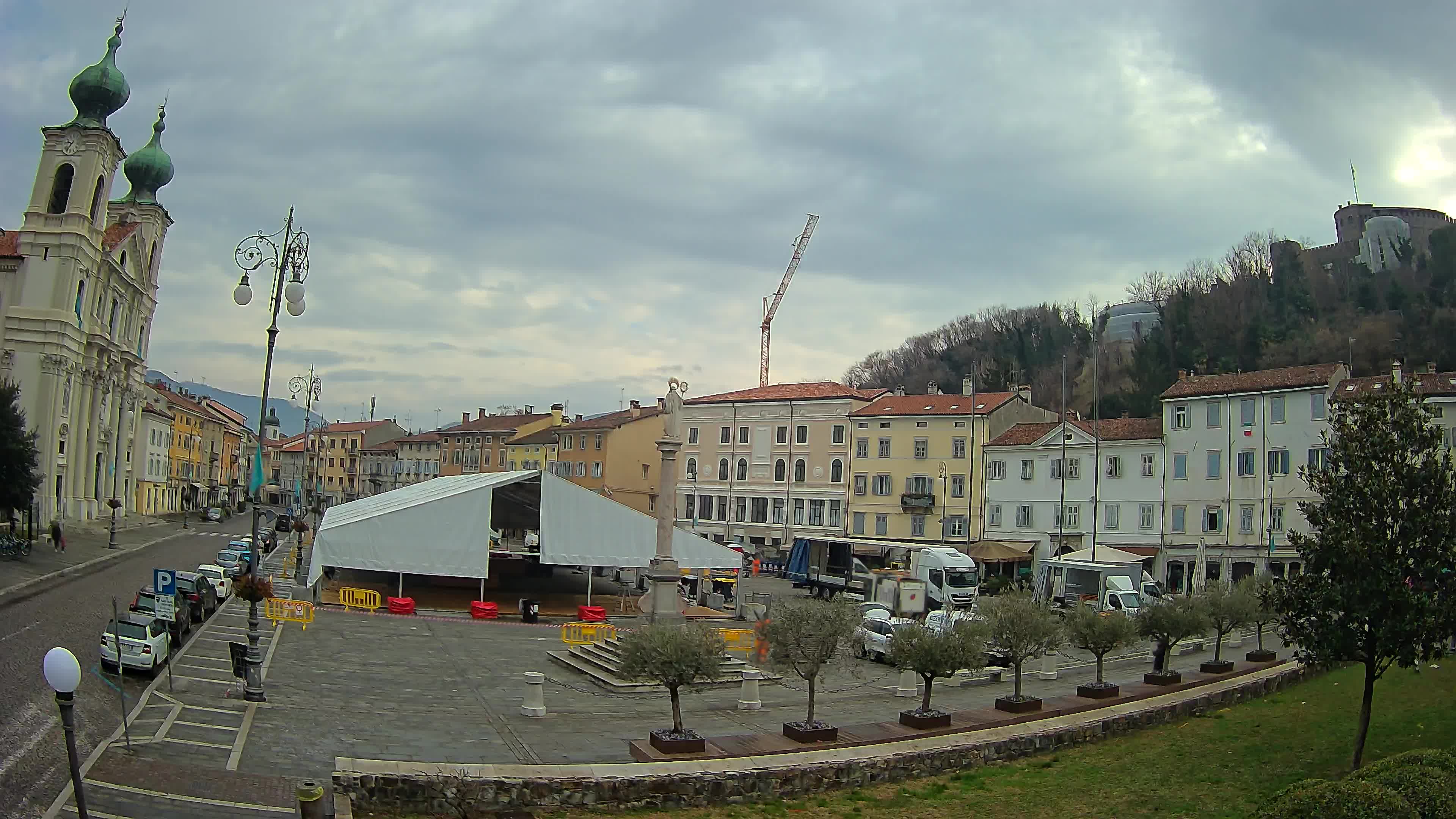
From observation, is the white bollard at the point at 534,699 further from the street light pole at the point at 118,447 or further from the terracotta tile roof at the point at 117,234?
the street light pole at the point at 118,447

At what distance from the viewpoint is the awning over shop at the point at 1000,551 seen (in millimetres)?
56688

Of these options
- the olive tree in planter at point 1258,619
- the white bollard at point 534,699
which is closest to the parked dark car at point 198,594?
the white bollard at point 534,699

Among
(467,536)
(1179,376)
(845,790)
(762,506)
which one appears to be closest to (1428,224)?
(1179,376)

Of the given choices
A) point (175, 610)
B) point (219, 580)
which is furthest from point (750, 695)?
point (219, 580)

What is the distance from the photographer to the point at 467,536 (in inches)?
1449

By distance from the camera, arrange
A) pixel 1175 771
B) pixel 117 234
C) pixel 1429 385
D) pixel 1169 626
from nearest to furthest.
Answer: pixel 1175 771
pixel 1169 626
pixel 1429 385
pixel 117 234

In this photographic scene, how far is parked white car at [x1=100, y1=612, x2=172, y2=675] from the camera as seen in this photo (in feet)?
69.7

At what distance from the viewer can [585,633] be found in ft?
98.1

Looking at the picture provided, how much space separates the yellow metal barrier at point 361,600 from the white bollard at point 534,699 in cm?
1809

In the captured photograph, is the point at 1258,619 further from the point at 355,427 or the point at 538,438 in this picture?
the point at 355,427

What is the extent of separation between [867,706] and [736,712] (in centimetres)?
296

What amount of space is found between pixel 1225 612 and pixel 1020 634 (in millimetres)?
7816

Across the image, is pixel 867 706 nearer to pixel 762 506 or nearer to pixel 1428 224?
pixel 762 506

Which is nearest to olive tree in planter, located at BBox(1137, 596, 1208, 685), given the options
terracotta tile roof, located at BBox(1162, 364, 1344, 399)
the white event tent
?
the white event tent
